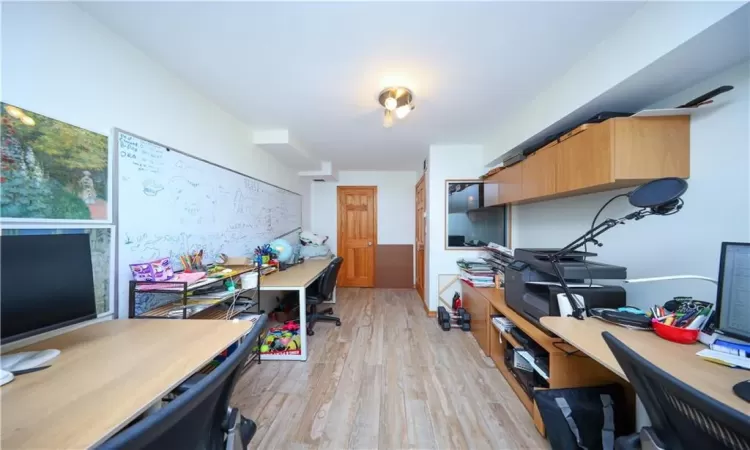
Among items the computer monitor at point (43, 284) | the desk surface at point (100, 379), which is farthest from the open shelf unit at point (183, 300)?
the computer monitor at point (43, 284)

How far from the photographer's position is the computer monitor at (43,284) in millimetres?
778

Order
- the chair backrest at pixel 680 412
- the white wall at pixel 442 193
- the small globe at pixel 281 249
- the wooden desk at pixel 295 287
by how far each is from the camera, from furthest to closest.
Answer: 1. the white wall at pixel 442 193
2. the small globe at pixel 281 249
3. the wooden desk at pixel 295 287
4. the chair backrest at pixel 680 412

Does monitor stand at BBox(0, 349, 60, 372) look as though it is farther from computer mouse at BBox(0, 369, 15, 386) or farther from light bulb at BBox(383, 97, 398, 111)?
light bulb at BBox(383, 97, 398, 111)

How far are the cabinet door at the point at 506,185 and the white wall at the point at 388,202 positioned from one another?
6.43 ft

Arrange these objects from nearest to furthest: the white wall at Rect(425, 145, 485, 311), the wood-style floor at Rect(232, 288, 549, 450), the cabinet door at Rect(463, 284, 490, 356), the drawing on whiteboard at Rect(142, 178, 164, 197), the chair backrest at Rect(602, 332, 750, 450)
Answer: the chair backrest at Rect(602, 332, 750, 450) → the wood-style floor at Rect(232, 288, 549, 450) → the drawing on whiteboard at Rect(142, 178, 164, 197) → the cabinet door at Rect(463, 284, 490, 356) → the white wall at Rect(425, 145, 485, 311)

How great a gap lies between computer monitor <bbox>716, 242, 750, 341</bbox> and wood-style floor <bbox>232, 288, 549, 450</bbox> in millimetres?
1060

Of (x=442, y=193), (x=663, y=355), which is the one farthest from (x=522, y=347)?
(x=442, y=193)

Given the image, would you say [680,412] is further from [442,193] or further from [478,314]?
[442,193]

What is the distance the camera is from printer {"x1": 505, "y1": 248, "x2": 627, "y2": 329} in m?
1.42

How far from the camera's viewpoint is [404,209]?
476 cm

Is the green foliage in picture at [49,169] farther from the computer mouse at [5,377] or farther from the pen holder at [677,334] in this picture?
the pen holder at [677,334]

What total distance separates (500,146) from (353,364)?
2626 mm

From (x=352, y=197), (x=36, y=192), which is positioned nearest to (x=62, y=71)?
(x=36, y=192)

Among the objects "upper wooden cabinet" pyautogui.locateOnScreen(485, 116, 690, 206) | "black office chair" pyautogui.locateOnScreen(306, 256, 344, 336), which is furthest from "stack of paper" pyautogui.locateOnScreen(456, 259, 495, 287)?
"black office chair" pyautogui.locateOnScreen(306, 256, 344, 336)
